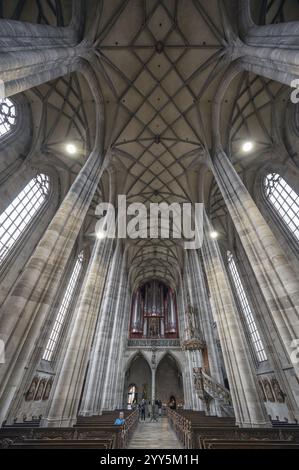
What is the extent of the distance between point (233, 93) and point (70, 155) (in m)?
10.3

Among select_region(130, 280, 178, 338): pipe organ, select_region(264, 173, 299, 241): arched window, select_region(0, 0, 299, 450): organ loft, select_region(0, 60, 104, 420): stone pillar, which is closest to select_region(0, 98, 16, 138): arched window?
select_region(0, 0, 299, 450): organ loft

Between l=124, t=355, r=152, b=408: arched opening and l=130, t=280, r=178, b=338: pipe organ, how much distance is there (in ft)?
10.9

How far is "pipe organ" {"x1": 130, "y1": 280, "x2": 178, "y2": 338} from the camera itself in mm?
27406

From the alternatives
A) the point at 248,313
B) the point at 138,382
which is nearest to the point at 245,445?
the point at 248,313

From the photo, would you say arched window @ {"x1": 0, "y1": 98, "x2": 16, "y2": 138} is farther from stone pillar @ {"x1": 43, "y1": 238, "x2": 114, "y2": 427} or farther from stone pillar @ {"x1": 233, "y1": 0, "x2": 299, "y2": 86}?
stone pillar @ {"x1": 233, "y1": 0, "x2": 299, "y2": 86}

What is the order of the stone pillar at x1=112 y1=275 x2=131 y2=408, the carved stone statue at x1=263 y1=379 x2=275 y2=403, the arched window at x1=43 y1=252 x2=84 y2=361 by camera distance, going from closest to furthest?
the carved stone statue at x1=263 y1=379 x2=275 y2=403
the arched window at x1=43 y1=252 x2=84 y2=361
the stone pillar at x1=112 y1=275 x2=131 y2=408

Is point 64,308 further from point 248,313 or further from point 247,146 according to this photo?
point 247,146

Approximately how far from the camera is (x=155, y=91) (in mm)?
12391

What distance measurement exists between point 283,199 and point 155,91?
9.92m

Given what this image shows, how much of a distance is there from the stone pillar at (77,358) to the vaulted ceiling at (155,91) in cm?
736

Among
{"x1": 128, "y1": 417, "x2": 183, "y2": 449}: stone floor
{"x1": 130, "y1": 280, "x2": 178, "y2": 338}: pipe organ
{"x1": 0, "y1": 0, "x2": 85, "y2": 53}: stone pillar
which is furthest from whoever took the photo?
{"x1": 130, "y1": 280, "x2": 178, "y2": 338}: pipe organ

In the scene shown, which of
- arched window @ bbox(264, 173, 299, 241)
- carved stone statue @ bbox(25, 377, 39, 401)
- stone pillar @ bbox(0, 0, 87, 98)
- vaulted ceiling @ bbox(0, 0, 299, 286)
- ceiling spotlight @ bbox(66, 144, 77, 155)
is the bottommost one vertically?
carved stone statue @ bbox(25, 377, 39, 401)

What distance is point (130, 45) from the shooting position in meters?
10.7
